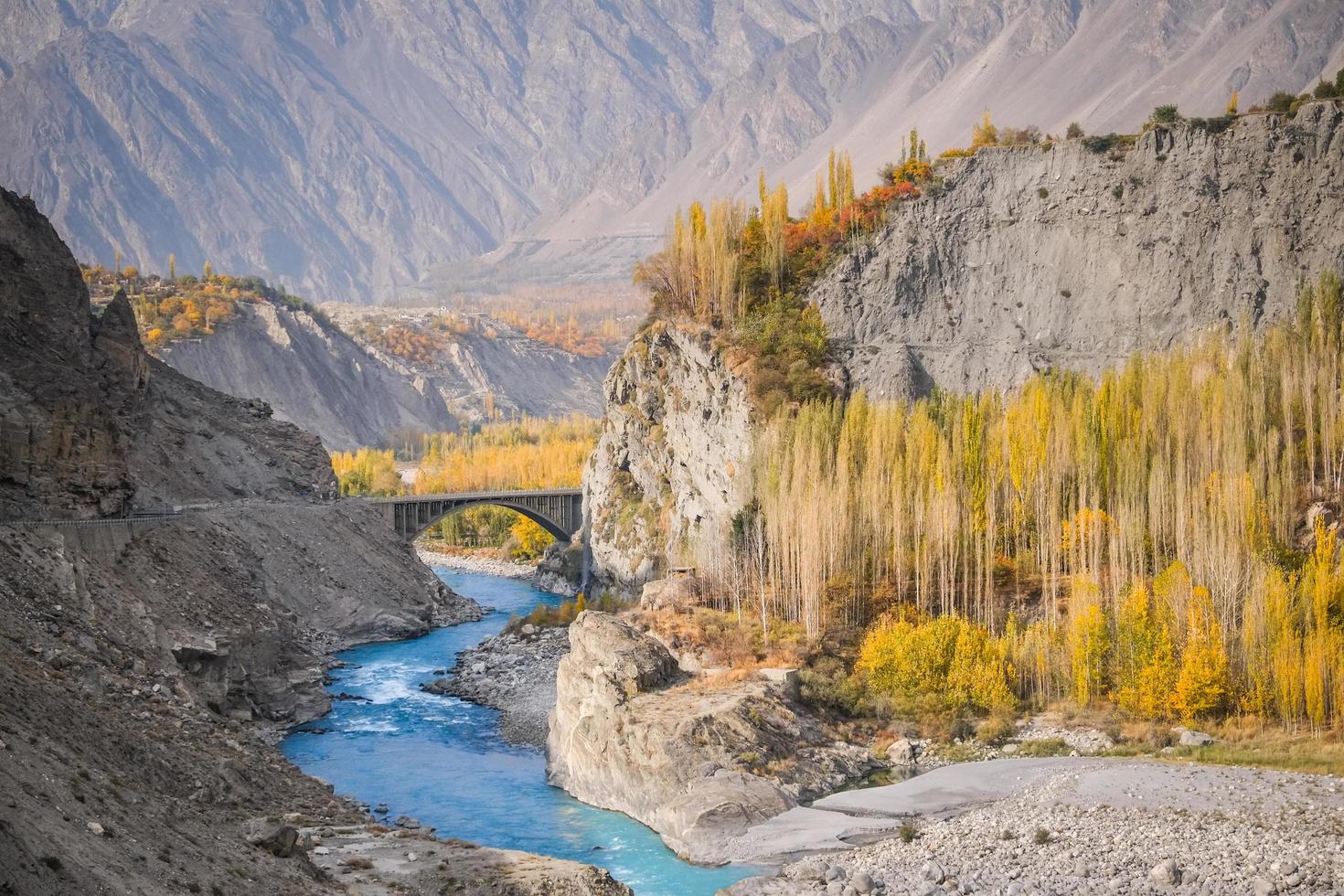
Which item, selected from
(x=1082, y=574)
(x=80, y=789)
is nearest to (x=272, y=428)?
(x=1082, y=574)

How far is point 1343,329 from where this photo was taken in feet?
180

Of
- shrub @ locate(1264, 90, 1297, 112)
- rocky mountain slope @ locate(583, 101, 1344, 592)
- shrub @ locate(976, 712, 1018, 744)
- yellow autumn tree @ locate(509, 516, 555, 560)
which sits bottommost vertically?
shrub @ locate(976, 712, 1018, 744)

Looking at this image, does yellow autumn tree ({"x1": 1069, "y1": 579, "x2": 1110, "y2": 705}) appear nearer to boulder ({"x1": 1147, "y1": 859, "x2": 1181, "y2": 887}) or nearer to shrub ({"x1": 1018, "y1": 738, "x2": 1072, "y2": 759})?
shrub ({"x1": 1018, "y1": 738, "x2": 1072, "y2": 759})

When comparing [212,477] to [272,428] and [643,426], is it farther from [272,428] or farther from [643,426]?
[643,426]

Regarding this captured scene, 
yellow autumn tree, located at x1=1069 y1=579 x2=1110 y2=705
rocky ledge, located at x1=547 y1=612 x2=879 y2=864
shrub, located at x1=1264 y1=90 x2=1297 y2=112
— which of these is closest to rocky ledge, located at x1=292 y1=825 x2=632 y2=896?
rocky ledge, located at x1=547 y1=612 x2=879 y2=864

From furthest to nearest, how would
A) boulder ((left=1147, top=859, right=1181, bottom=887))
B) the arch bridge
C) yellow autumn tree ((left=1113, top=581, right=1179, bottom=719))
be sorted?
the arch bridge
yellow autumn tree ((left=1113, top=581, right=1179, bottom=719))
boulder ((left=1147, top=859, right=1181, bottom=887))

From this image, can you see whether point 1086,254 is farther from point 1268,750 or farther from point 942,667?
point 1268,750

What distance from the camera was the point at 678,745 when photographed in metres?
40.9

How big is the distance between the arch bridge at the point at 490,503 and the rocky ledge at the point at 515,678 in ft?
90.8

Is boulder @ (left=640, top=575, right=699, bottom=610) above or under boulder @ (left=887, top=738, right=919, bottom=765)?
above

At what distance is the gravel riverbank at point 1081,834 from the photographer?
98.9 feet

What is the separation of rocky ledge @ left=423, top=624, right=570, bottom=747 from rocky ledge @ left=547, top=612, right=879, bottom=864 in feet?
21.6

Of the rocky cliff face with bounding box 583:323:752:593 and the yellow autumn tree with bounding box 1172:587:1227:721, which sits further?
the rocky cliff face with bounding box 583:323:752:593

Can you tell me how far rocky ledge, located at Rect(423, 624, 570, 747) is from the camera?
2165 inches
